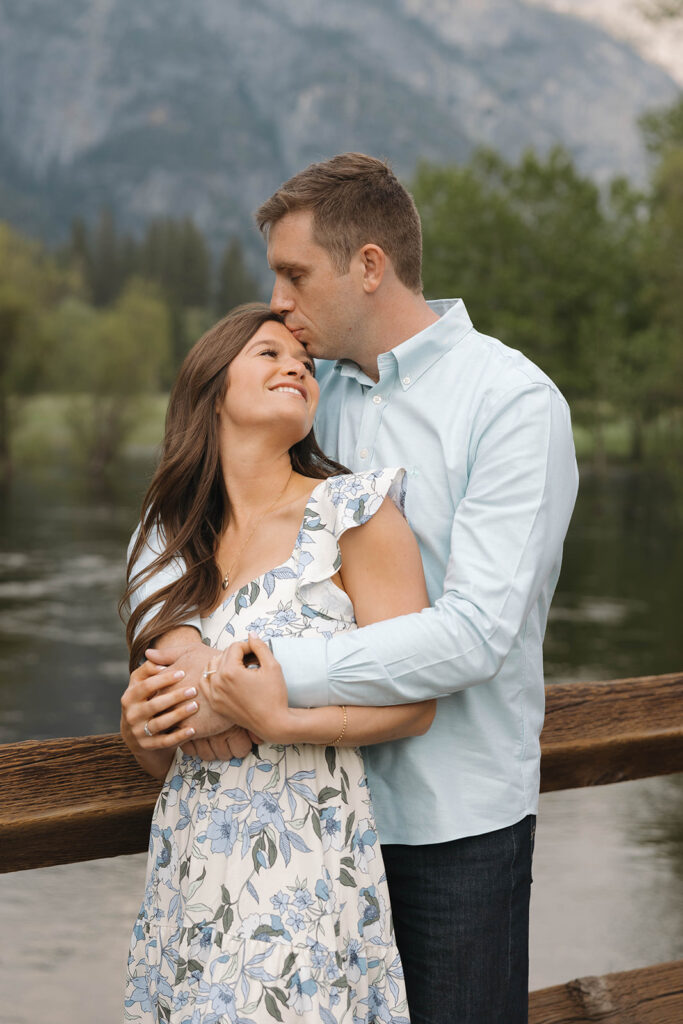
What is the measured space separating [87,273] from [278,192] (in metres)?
44.6

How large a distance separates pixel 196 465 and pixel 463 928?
820 mm

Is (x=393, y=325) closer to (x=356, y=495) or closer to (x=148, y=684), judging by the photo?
(x=356, y=495)

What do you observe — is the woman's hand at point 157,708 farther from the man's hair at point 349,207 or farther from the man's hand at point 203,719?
the man's hair at point 349,207

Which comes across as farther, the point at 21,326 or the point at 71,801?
the point at 21,326

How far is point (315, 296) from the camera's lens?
1.83 metres

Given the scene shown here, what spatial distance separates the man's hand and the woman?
0.02 metres

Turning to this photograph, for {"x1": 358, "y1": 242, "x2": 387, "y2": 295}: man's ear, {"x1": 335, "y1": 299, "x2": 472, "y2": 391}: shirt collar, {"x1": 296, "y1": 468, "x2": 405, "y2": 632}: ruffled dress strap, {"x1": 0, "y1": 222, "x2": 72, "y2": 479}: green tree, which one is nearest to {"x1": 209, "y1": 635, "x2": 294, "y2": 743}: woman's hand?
{"x1": 296, "y1": 468, "x2": 405, "y2": 632}: ruffled dress strap

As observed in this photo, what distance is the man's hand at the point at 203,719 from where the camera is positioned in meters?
1.48

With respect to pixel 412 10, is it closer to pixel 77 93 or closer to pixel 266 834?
pixel 77 93

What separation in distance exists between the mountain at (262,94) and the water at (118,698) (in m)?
22.6

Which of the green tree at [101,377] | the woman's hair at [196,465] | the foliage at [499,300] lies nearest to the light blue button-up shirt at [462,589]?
the woman's hair at [196,465]

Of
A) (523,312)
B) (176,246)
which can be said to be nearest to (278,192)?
(523,312)

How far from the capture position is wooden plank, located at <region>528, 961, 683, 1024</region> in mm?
1902

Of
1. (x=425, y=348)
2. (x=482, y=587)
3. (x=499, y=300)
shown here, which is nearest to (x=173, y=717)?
(x=482, y=587)
